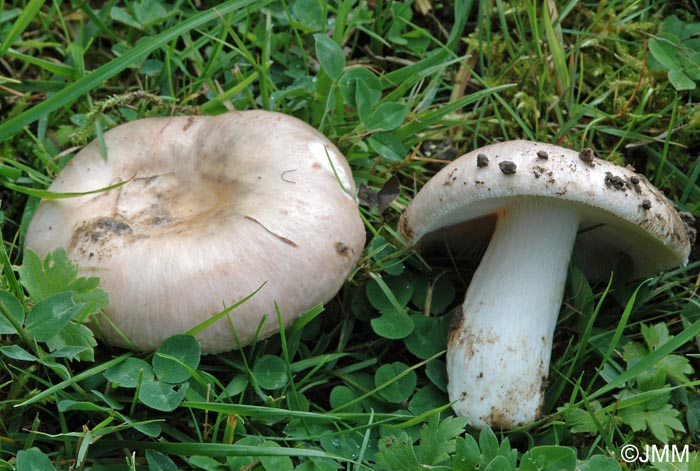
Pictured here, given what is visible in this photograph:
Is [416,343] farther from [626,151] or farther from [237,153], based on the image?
[626,151]

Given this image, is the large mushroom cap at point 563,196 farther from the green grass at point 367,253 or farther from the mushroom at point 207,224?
the mushroom at point 207,224

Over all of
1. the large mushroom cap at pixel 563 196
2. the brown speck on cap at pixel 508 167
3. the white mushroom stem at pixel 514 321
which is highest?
the brown speck on cap at pixel 508 167

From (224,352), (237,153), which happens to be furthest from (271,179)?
(224,352)

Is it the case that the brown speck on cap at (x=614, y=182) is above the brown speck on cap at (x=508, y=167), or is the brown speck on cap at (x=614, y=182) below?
below

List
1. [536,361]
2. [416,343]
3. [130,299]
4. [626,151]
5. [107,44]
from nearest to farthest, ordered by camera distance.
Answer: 1. [130,299]
2. [536,361]
3. [416,343]
4. [626,151]
5. [107,44]

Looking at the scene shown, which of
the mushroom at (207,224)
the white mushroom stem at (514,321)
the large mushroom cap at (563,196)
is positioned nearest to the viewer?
the large mushroom cap at (563,196)

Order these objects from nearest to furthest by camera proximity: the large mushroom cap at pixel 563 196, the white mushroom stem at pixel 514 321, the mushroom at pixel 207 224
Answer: the large mushroom cap at pixel 563 196
the mushroom at pixel 207 224
the white mushroom stem at pixel 514 321

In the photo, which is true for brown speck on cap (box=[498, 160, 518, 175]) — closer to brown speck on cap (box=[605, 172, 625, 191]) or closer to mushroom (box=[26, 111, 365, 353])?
brown speck on cap (box=[605, 172, 625, 191])

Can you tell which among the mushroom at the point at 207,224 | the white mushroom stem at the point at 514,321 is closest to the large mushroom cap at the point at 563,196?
the white mushroom stem at the point at 514,321
